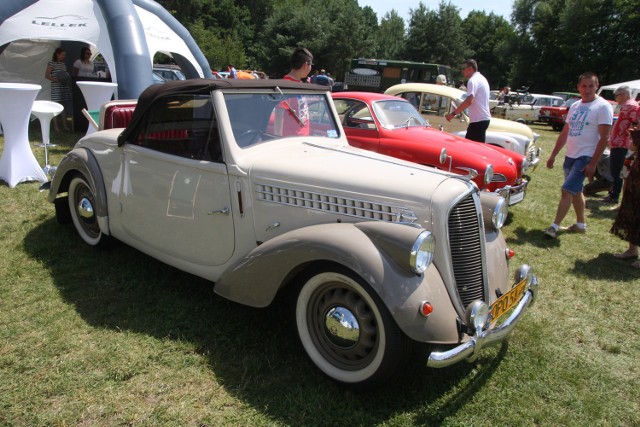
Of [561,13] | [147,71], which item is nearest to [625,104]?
[147,71]

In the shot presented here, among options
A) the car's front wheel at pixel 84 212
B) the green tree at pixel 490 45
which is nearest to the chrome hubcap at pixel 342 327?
the car's front wheel at pixel 84 212

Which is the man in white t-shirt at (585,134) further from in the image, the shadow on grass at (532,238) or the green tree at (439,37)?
the green tree at (439,37)

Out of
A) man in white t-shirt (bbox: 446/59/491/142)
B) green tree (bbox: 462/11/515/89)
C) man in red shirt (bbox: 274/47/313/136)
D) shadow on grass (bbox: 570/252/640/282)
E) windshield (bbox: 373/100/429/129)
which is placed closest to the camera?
man in red shirt (bbox: 274/47/313/136)

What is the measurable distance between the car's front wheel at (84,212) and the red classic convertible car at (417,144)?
3.61 meters

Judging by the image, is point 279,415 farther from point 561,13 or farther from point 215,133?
point 561,13

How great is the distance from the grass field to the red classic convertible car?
6.48ft

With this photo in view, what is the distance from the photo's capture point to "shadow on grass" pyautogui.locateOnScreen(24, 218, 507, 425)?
98.7 inches

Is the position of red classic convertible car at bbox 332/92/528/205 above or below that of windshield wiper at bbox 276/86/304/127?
below

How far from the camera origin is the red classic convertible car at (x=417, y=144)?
5.82 meters

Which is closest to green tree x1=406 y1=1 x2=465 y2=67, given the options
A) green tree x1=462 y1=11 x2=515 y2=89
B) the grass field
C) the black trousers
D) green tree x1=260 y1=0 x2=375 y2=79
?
green tree x1=462 y1=11 x2=515 y2=89

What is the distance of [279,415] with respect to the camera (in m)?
2.43

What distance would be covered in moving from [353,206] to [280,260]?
21.7 inches

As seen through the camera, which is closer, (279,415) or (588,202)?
(279,415)

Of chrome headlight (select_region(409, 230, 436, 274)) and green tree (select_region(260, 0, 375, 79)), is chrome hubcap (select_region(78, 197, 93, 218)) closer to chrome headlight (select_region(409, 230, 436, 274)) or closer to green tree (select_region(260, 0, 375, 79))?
chrome headlight (select_region(409, 230, 436, 274))
